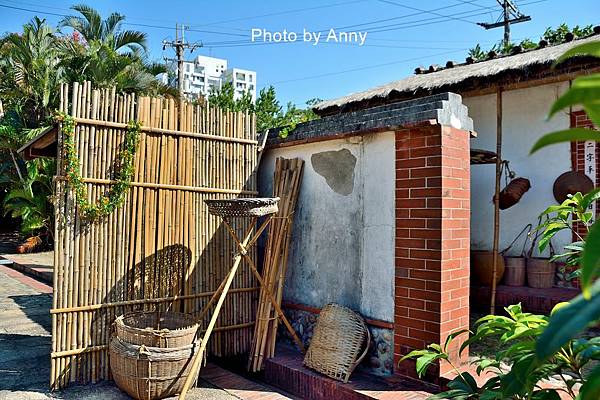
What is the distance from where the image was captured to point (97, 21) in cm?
1212

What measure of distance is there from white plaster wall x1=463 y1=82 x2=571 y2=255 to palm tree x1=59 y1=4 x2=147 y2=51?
30.4ft

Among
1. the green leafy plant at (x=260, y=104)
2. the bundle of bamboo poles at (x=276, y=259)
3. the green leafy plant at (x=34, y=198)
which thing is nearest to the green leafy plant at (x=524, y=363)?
the bundle of bamboo poles at (x=276, y=259)

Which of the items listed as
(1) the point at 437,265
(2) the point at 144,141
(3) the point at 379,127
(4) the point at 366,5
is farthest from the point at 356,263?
(4) the point at 366,5

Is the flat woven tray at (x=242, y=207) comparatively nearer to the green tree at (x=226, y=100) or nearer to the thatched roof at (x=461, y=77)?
the thatched roof at (x=461, y=77)

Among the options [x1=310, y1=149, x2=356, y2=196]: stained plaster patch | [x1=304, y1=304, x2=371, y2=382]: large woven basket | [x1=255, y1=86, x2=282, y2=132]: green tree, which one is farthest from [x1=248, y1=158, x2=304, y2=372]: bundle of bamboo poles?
[x1=255, y1=86, x2=282, y2=132]: green tree

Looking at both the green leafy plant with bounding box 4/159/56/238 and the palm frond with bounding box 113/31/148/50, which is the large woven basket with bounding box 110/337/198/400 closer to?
the green leafy plant with bounding box 4/159/56/238

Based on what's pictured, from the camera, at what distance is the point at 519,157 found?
19.3 ft

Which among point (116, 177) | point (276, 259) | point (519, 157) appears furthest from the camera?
point (519, 157)

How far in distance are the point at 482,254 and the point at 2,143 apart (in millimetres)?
11559

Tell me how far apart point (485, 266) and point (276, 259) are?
255cm

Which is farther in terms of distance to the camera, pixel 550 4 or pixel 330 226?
pixel 550 4

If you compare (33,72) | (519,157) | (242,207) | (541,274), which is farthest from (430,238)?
(33,72)

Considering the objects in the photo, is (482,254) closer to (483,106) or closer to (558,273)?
(558,273)

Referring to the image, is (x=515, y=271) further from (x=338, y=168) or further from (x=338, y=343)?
(x=338, y=343)
